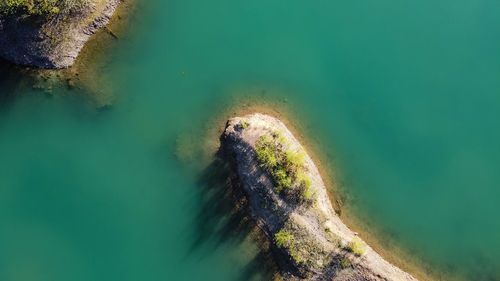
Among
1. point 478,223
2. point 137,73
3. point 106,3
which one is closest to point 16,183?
point 137,73

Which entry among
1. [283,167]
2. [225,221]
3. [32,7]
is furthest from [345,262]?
[32,7]

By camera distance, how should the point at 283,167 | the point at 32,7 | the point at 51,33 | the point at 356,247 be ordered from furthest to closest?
the point at 51,33, the point at 32,7, the point at 283,167, the point at 356,247

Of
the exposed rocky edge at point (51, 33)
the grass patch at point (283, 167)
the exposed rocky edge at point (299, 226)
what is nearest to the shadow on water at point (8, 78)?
the exposed rocky edge at point (51, 33)

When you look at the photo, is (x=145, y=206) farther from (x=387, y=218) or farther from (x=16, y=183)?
(x=387, y=218)

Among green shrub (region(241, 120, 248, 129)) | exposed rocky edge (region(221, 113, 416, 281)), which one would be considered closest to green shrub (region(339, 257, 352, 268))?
exposed rocky edge (region(221, 113, 416, 281))

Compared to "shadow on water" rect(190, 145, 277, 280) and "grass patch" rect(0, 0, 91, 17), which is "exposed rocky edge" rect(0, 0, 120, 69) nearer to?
"grass patch" rect(0, 0, 91, 17)

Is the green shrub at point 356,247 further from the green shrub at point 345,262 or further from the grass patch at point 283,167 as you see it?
the grass patch at point 283,167

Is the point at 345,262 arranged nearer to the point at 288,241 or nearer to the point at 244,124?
the point at 288,241
